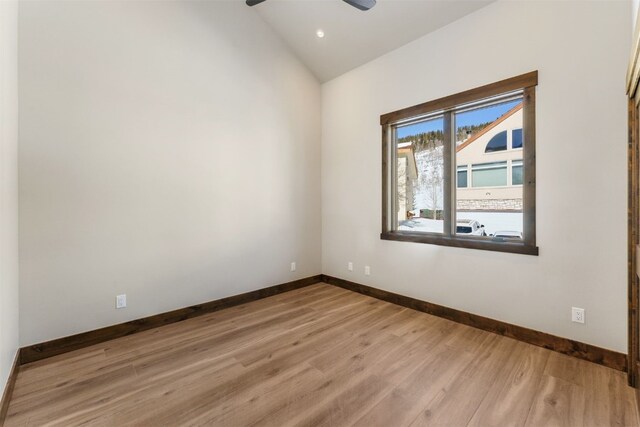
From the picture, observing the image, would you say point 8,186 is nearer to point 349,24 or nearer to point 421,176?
point 349,24

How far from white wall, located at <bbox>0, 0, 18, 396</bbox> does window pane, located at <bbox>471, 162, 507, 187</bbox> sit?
147 inches

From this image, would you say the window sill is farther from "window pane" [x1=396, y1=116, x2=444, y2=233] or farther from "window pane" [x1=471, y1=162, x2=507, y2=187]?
"window pane" [x1=471, y1=162, x2=507, y2=187]

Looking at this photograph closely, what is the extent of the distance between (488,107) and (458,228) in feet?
4.16

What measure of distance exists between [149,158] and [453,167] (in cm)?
315

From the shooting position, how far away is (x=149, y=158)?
2.82 meters

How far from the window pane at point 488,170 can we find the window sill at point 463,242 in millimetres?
162

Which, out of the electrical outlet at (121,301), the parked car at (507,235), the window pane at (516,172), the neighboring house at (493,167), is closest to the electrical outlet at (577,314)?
the parked car at (507,235)

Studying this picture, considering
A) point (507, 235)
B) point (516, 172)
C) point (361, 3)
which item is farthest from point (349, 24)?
point (507, 235)

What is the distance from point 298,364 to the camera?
87.1 inches

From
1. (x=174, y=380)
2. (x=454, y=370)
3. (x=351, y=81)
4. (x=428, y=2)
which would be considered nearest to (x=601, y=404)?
(x=454, y=370)

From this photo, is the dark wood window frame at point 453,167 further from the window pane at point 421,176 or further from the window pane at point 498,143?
the window pane at point 498,143

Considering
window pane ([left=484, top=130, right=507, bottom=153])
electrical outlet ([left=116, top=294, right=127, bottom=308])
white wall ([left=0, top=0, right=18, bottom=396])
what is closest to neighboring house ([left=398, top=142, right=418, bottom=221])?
window pane ([left=484, top=130, right=507, bottom=153])

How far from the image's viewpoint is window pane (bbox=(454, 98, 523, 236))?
2719mm

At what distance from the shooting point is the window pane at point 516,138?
8.74ft
